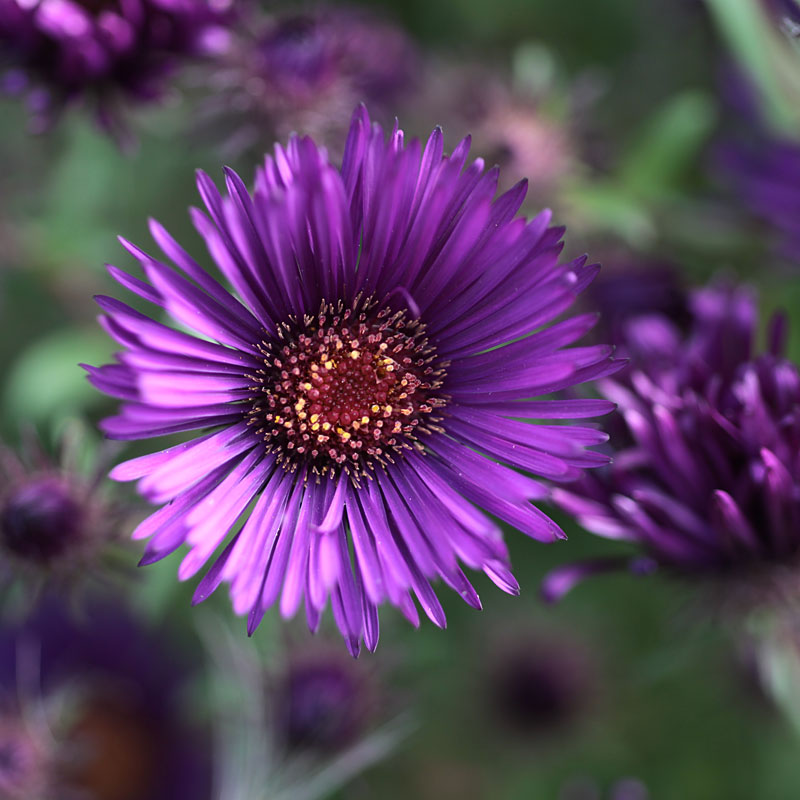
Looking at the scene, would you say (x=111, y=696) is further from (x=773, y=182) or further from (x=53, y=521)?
(x=773, y=182)

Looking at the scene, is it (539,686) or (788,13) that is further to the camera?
(539,686)

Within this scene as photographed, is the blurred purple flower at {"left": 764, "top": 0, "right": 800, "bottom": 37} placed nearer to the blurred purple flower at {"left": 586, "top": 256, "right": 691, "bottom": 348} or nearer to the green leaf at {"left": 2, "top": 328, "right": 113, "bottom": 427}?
the blurred purple flower at {"left": 586, "top": 256, "right": 691, "bottom": 348}

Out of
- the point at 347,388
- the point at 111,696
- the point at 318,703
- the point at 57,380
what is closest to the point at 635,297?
the point at 347,388

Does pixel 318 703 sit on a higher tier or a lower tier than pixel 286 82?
lower

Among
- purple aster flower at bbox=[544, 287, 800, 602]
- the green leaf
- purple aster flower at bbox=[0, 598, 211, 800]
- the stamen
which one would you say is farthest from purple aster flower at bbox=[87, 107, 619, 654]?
purple aster flower at bbox=[0, 598, 211, 800]

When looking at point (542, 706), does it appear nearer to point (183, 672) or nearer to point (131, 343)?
point (183, 672)

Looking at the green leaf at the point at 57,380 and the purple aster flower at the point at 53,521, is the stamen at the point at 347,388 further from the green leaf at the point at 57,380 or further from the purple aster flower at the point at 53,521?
the green leaf at the point at 57,380

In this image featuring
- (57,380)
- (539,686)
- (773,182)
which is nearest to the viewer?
(773,182)
